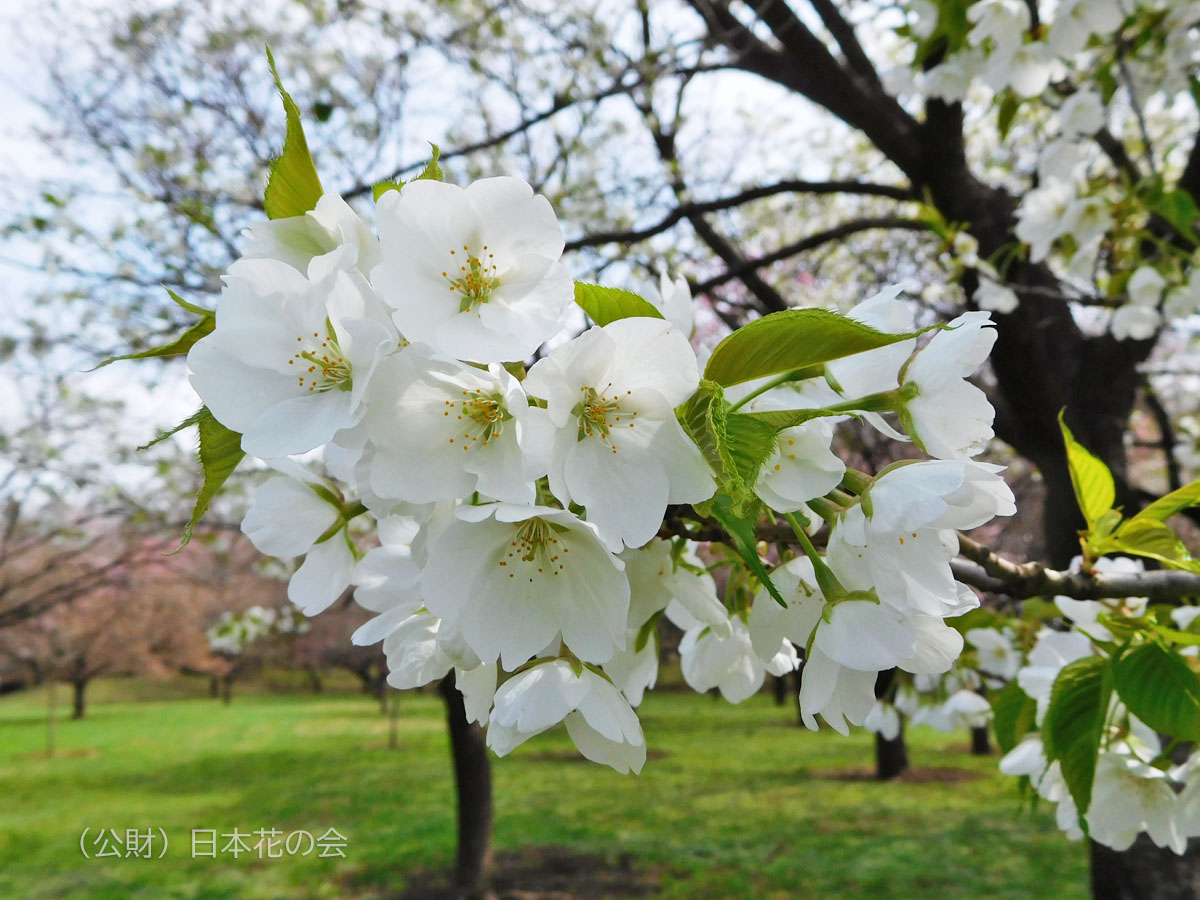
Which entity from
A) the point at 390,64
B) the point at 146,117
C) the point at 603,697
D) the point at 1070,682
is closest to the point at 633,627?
the point at 603,697

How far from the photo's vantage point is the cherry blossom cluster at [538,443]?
0.49 meters

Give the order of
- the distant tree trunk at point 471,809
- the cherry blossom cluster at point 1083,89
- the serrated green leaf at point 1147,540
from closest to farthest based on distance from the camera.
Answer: the serrated green leaf at point 1147,540, the cherry blossom cluster at point 1083,89, the distant tree trunk at point 471,809

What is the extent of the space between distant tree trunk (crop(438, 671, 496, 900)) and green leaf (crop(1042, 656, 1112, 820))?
4.52m

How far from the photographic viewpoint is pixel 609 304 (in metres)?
0.55

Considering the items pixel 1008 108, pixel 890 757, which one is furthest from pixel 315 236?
pixel 890 757

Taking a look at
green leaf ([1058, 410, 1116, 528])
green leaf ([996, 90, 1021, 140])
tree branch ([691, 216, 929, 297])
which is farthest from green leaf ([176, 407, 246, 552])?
tree branch ([691, 216, 929, 297])

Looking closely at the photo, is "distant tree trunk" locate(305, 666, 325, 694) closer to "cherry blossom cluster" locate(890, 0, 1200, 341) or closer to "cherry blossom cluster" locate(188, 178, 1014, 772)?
"cherry blossom cluster" locate(890, 0, 1200, 341)

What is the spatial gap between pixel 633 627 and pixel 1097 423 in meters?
2.82

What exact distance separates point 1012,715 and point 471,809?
4613 mm

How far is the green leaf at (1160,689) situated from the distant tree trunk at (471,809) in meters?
4.65

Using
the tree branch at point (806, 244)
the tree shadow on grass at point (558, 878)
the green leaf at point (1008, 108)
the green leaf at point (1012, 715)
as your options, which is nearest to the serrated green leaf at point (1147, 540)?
the green leaf at point (1012, 715)

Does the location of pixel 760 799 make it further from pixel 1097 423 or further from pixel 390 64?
pixel 390 64

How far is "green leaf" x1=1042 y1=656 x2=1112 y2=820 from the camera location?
0.86 meters

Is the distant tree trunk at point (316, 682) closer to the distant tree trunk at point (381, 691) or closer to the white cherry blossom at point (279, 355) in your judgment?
the distant tree trunk at point (381, 691)
